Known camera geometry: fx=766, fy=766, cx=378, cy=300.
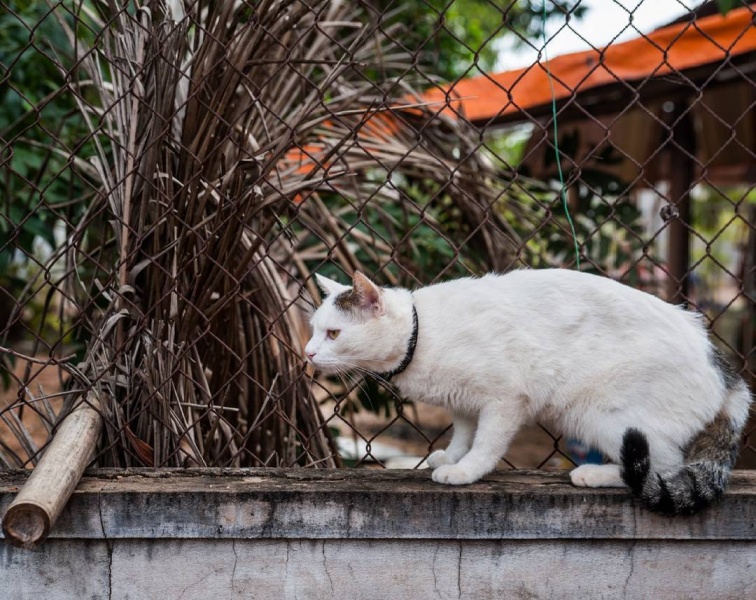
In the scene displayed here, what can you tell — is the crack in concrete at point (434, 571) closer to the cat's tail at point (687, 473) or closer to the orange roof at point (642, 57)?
the cat's tail at point (687, 473)

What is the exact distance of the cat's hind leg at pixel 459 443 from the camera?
2.12 metres

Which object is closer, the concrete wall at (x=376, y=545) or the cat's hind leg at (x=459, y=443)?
the concrete wall at (x=376, y=545)

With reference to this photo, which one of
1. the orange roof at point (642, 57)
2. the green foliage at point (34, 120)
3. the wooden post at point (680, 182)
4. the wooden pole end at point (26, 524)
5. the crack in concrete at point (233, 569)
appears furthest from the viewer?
the wooden post at point (680, 182)

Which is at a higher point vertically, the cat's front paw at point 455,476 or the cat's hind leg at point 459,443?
the cat's hind leg at point 459,443

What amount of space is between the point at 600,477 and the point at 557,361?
12.3 inches

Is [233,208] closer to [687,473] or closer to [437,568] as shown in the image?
[437,568]

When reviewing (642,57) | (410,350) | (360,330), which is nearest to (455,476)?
(410,350)

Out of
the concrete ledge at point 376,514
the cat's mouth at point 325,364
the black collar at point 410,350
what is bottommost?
the concrete ledge at point 376,514

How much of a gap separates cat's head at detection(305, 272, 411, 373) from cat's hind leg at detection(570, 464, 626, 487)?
55 cm

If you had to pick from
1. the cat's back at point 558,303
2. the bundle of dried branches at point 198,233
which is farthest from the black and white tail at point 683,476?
the bundle of dried branches at point 198,233

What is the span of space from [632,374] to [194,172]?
1303 mm

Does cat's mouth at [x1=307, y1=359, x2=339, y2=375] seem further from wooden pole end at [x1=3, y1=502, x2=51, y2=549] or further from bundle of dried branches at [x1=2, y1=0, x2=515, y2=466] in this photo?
wooden pole end at [x1=3, y1=502, x2=51, y2=549]

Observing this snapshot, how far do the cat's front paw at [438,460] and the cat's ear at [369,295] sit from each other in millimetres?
460

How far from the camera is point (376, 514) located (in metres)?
1.88
